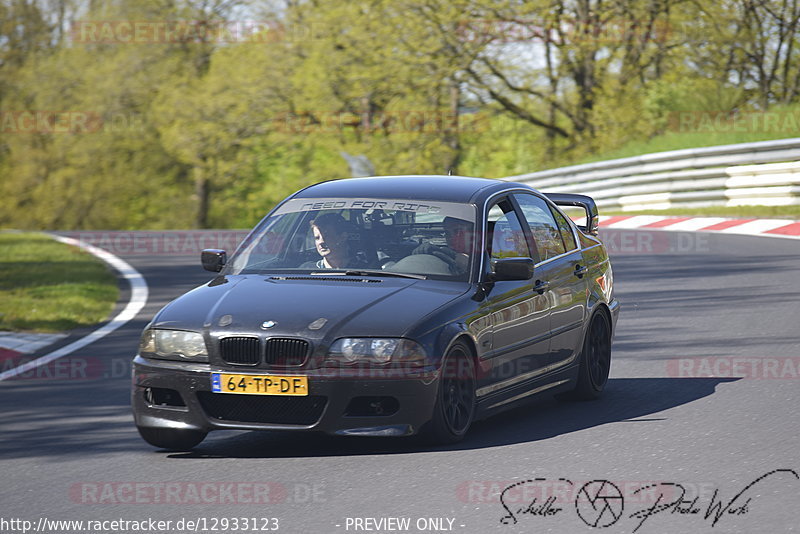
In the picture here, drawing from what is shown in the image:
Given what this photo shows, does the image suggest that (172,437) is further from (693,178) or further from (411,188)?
(693,178)

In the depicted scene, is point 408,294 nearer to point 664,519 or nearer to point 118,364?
point 664,519

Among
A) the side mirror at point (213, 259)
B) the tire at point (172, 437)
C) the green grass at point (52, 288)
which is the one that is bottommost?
the green grass at point (52, 288)

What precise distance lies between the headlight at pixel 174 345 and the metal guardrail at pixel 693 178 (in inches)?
693

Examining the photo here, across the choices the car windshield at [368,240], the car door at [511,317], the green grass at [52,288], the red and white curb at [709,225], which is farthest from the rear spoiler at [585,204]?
the red and white curb at [709,225]

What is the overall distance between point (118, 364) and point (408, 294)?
4359 mm

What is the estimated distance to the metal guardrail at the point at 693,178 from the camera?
77.3 feet

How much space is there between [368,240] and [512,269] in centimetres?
93

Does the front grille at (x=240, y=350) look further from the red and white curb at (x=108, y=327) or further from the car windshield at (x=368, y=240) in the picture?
the red and white curb at (x=108, y=327)

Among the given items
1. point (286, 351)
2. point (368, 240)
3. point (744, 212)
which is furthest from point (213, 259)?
point (744, 212)

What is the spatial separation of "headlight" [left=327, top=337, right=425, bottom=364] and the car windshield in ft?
3.09

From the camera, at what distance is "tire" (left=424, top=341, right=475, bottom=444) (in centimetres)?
720

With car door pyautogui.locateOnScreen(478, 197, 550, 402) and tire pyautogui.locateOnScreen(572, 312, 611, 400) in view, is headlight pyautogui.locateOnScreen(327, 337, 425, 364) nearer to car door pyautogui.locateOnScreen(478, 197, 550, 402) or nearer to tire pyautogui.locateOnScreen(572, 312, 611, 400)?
car door pyautogui.locateOnScreen(478, 197, 550, 402)

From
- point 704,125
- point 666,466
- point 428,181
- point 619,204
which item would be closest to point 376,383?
point 666,466
